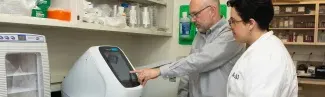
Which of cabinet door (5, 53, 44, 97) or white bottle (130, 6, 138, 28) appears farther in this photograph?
white bottle (130, 6, 138, 28)

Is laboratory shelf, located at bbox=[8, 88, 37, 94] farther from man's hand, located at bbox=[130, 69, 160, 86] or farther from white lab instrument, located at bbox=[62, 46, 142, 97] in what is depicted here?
man's hand, located at bbox=[130, 69, 160, 86]

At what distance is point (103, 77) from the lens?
5.50 ft

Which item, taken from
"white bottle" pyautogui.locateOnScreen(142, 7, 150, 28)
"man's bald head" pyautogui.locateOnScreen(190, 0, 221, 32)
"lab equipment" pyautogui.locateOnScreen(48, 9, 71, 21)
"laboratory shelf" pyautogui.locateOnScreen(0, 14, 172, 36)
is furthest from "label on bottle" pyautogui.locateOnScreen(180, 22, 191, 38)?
"lab equipment" pyautogui.locateOnScreen(48, 9, 71, 21)

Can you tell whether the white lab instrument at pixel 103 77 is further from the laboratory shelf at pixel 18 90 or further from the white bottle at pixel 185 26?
the white bottle at pixel 185 26

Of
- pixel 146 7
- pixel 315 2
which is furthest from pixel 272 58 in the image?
pixel 315 2

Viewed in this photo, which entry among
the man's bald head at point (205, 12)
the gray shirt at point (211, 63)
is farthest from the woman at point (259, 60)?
the man's bald head at point (205, 12)

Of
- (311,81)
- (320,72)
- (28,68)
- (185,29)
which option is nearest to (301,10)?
(320,72)

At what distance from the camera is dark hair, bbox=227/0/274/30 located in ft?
4.86

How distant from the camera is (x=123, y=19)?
241 centimetres

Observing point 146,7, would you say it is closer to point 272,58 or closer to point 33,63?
point 33,63

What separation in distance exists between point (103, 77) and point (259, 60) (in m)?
0.74

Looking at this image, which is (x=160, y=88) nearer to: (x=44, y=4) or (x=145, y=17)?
(x=145, y=17)

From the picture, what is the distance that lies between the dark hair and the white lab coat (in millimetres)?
64

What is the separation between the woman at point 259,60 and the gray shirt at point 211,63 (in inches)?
18.1
